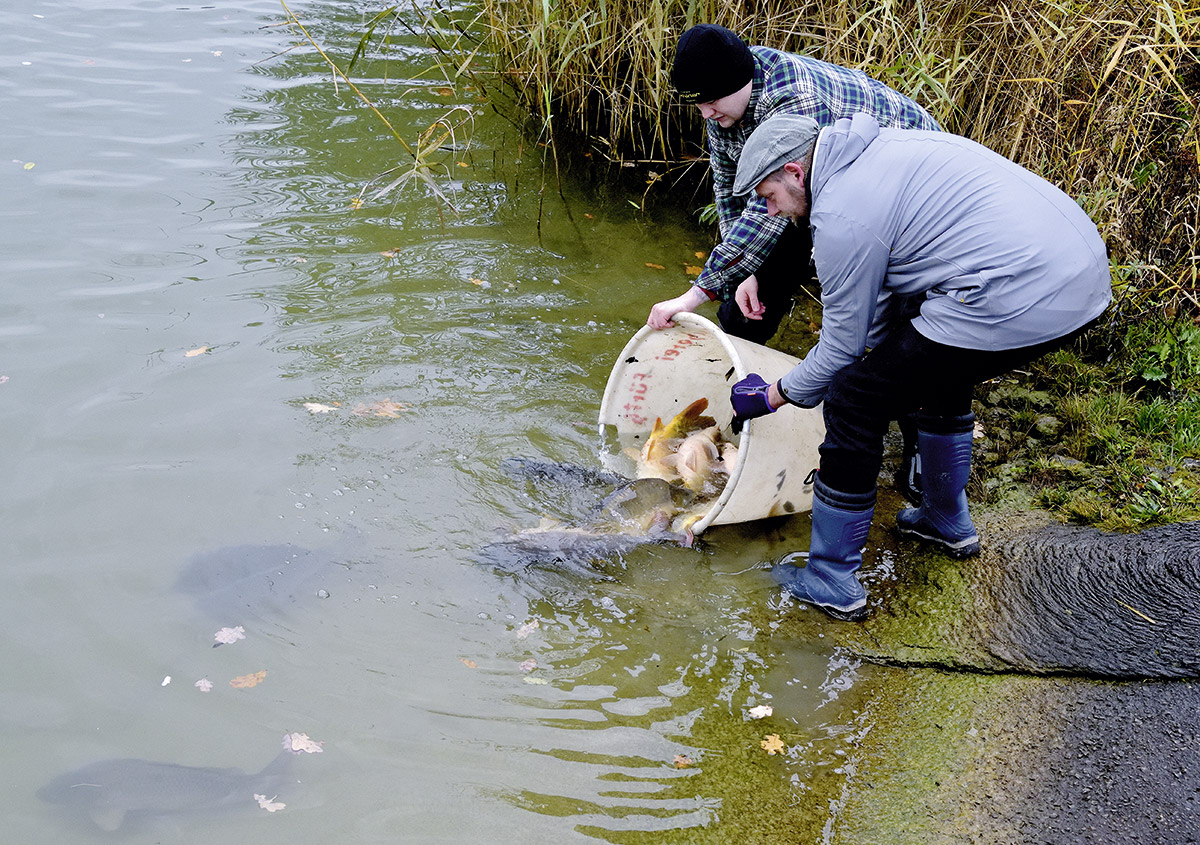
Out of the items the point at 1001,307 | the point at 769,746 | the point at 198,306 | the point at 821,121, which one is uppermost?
the point at 821,121

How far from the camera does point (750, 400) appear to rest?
3.96m

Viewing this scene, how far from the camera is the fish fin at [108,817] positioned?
302cm

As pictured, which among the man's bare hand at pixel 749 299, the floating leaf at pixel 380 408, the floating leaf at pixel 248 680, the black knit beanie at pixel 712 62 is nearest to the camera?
→ the floating leaf at pixel 248 680

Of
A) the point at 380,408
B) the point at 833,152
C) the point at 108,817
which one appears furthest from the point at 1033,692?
the point at 380,408

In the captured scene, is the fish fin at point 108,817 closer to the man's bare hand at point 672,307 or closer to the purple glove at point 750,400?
the purple glove at point 750,400

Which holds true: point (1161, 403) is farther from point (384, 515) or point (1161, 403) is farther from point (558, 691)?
point (384, 515)

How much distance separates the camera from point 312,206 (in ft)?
24.2

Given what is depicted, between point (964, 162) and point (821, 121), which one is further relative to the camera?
point (821, 121)

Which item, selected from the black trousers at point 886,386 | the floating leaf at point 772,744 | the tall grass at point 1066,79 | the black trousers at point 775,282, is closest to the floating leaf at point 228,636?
the floating leaf at point 772,744

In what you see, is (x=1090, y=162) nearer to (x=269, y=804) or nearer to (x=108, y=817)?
(x=269, y=804)

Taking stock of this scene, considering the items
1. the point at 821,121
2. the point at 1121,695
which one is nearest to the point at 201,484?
the point at 821,121

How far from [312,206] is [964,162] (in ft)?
18.0

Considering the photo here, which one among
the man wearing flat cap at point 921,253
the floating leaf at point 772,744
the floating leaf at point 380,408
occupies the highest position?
A: the man wearing flat cap at point 921,253

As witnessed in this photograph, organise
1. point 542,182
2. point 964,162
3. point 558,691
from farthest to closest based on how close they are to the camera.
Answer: point 542,182, point 558,691, point 964,162
